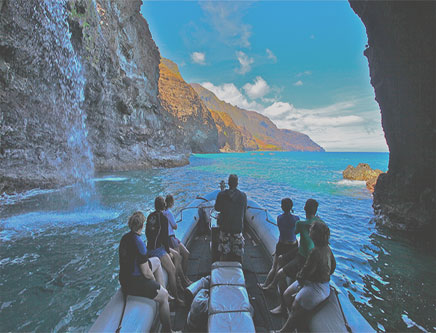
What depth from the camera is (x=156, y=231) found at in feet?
12.1

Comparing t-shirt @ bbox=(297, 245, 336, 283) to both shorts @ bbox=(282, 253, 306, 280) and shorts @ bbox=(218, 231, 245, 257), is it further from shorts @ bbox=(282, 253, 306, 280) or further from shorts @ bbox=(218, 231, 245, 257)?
shorts @ bbox=(218, 231, 245, 257)

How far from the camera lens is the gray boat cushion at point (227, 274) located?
3203 millimetres

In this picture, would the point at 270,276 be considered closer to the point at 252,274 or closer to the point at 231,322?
the point at 252,274

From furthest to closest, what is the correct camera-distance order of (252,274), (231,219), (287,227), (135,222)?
(252,274), (287,227), (231,219), (135,222)

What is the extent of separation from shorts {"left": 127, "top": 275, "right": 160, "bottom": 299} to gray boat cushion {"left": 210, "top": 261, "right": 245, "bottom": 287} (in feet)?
2.99

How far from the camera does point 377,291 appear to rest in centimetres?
526

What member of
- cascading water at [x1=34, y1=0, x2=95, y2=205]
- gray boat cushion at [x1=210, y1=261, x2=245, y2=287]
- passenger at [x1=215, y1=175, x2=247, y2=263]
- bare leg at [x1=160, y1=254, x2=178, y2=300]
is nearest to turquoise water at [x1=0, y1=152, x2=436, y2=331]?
bare leg at [x1=160, y1=254, x2=178, y2=300]

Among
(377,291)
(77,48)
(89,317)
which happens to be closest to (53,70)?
(77,48)

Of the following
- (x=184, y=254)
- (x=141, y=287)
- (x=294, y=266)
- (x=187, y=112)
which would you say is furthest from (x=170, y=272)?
(x=187, y=112)

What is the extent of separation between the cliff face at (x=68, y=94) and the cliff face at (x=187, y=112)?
256ft

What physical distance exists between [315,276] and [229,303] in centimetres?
124

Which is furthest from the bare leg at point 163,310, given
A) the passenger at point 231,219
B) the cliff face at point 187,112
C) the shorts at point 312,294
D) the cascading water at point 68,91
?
the cliff face at point 187,112

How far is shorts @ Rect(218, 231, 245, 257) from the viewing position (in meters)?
3.92

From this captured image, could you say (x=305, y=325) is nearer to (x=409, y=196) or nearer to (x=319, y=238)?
(x=319, y=238)
